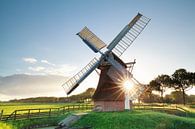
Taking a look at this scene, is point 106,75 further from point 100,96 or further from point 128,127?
point 128,127

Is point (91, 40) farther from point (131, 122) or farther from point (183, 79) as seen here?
point (183, 79)

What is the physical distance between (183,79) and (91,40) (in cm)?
3628

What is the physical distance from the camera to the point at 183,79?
176 feet

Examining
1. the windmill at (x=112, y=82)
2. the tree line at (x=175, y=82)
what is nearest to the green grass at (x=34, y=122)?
the windmill at (x=112, y=82)

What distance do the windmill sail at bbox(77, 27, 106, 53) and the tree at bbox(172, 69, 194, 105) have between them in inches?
1393

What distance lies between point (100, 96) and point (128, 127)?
6186mm

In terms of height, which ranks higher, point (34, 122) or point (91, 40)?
point (91, 40)

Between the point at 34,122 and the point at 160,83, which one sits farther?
the point at 160,83

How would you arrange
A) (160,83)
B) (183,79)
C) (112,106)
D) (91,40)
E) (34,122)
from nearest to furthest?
1. (34,122)
2. (112,106)
3. (91,40)
4. (183,79)
5. (160,83)

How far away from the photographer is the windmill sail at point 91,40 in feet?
78.1

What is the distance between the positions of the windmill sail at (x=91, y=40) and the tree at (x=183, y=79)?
35374mm

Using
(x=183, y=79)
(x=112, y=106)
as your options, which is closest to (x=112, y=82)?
(x=112, y=106)

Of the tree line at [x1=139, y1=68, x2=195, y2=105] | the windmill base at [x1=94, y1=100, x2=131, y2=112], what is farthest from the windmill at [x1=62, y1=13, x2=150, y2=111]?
the tree line at [x1=139, y1=68, x2=195, y2=105]

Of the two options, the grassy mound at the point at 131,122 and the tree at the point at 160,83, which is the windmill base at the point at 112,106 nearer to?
the grassy mound at the point at 131,122
